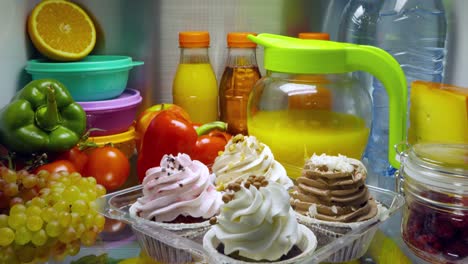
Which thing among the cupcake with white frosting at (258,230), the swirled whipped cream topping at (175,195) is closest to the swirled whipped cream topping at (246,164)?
the swirled whipped cream topping at (175,195)

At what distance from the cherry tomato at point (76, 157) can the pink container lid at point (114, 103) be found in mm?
95

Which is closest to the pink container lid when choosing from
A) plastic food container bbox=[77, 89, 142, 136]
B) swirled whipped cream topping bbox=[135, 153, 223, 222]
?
plastic food container bbox=[77, 89, 142, 136]

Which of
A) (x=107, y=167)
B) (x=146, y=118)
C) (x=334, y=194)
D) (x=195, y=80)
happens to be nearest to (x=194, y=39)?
(x=195, y=80)

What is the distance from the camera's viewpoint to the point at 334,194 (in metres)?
0.77

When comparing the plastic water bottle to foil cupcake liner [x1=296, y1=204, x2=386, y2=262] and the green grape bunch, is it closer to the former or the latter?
foil cupcake liner [x1=296, y1=204, x2=386, y2=262]

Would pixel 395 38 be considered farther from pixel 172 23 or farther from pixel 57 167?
pixel 57 167

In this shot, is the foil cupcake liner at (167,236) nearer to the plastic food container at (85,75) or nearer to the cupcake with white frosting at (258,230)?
the cupcake with white frosting at (258,230)

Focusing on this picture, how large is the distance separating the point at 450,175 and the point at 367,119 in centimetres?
30

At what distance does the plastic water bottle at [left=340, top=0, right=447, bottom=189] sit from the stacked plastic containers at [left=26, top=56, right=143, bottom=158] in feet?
1.69

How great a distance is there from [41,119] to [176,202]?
0.39 metres

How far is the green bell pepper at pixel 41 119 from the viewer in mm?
1013

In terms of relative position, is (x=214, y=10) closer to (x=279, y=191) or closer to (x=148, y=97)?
(x=148, y=97)

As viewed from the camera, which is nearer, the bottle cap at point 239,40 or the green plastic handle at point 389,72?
the green plastic handle at point 389,72

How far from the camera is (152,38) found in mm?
1291
